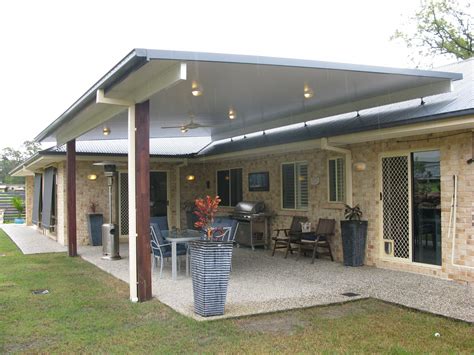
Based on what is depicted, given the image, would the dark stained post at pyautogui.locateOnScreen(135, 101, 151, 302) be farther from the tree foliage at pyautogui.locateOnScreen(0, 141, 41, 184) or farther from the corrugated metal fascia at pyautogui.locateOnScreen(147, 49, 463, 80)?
the tree foliage at pyautogui.locateOnScreen(0, 141, 41, 184)

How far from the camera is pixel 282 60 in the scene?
19.2 feet

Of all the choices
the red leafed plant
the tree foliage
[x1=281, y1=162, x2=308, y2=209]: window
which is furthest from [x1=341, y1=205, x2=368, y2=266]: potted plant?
the tree foliage

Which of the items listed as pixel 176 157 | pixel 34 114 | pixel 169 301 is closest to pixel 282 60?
pixel 169 301

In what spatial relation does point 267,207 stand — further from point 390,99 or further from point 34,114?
point 34,114

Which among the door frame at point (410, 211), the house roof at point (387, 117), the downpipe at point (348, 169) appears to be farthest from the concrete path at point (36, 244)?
the door frame at point (410, 211)

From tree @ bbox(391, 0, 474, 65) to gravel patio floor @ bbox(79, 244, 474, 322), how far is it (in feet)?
59.2

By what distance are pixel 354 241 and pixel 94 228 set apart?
283 inches

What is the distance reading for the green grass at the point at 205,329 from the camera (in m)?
4.56

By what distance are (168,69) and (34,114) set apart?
Answer: 42078 millimetres

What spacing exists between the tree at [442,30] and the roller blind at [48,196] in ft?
61.6

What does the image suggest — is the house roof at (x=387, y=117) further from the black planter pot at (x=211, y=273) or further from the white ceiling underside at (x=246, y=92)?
the black planter pot at (x=211, y=273)

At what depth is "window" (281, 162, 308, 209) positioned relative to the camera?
10766 millimetres

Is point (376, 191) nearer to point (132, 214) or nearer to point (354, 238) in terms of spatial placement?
point (354, 238)

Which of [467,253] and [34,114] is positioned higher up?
[34,114]
